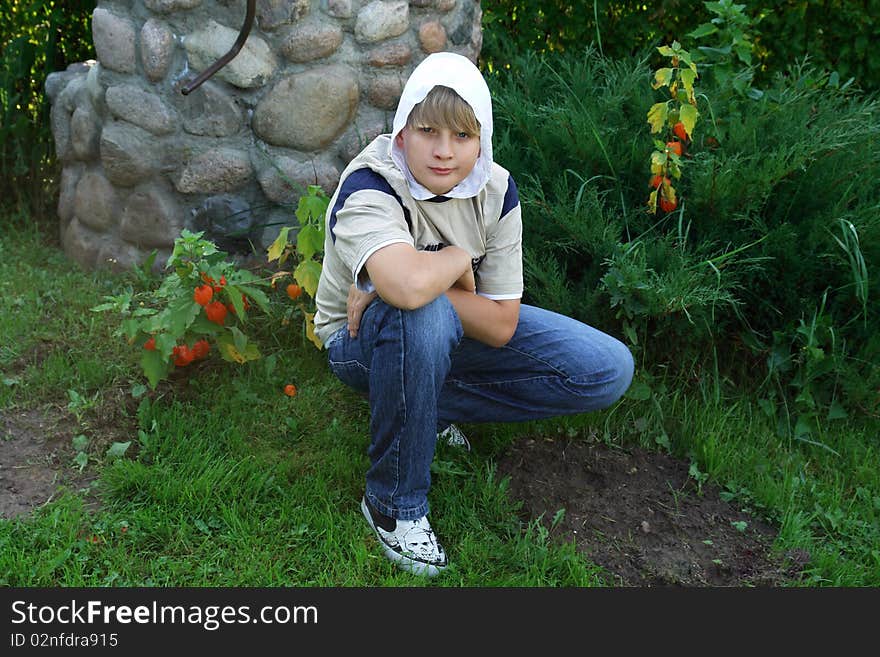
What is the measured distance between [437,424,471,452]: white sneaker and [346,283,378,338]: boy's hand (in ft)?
1.81

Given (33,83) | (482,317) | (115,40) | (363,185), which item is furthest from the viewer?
(33,83)

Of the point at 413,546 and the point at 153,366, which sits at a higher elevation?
the point at 153,366

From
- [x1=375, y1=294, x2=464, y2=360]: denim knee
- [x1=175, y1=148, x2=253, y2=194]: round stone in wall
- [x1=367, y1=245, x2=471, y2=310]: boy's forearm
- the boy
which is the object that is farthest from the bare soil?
[x1=175, y1=148, x2=253, y2=194]: round stone in wall

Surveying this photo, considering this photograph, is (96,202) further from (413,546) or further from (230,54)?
(413,546)

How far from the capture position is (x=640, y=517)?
2.56 m

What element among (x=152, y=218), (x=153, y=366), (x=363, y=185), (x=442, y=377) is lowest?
(x=153, y=366)

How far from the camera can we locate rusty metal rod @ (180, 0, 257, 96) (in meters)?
3.00

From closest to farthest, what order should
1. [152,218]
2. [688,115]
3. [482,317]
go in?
1. [482,317]
2. [688,115]
3. [152,218]

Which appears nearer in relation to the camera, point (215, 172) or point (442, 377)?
point (442, 377)

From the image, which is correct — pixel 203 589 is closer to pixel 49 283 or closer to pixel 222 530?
pixel 222 530

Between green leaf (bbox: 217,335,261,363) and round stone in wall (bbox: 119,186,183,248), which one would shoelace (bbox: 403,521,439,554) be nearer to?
green leaf (bbox: 217,335,261,363)

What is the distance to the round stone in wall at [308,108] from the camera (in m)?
3.23

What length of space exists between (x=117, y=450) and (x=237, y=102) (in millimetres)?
1310

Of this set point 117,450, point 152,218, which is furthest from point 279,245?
point 117,450
